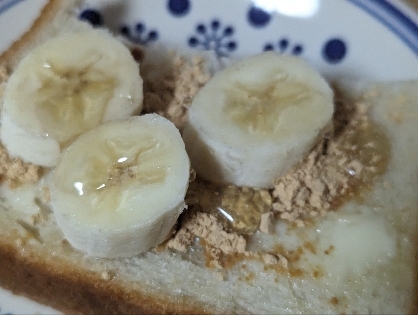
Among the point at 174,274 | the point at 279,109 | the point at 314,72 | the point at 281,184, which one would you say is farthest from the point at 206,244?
the point at 314,72

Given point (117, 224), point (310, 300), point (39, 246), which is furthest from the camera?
point (39, 246)

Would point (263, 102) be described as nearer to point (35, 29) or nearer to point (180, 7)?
point (180, 7)

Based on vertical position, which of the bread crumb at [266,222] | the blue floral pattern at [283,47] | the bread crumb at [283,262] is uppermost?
the blue floral pattern at [283,47]

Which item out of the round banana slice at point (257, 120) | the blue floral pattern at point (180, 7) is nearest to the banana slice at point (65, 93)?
the round banana slice at point (257, 120)

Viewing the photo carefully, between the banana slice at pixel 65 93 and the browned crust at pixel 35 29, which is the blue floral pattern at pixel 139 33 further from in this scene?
the banana slice at pixel 65 93

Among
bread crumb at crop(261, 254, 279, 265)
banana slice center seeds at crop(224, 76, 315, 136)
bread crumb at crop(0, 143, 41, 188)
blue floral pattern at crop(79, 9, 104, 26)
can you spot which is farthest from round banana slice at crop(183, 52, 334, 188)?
blue floral pattern at crop(79, 9, 104, 26)

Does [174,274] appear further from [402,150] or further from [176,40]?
[176,40]

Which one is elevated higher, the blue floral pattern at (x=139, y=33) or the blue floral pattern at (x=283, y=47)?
the blue floral pattern at (x=283, y=47)
